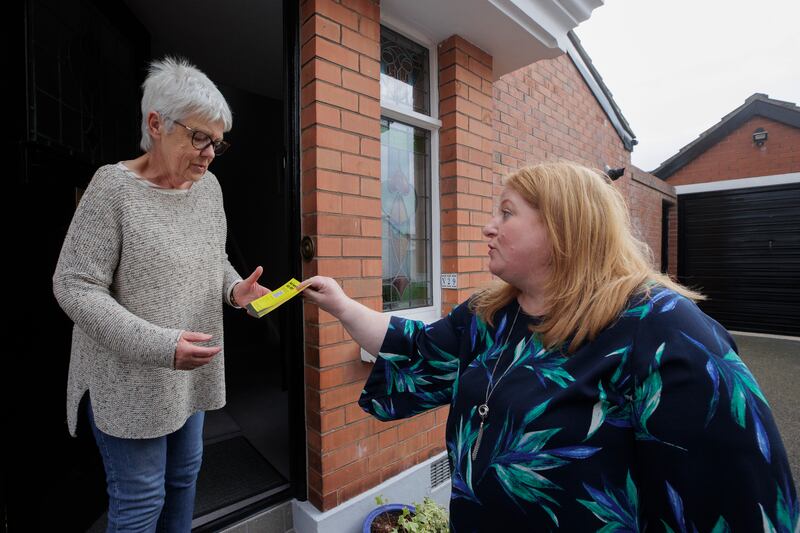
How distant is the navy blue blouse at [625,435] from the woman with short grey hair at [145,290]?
82cm

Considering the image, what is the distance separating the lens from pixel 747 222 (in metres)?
8.57

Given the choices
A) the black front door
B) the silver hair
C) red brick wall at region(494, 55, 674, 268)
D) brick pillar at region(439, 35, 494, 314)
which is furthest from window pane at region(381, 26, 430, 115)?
the silver hair

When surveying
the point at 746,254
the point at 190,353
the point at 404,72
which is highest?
the point at 404,72

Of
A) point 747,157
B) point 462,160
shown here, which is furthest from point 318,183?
point 747,157

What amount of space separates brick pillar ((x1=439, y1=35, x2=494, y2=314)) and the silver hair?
5.74 feet

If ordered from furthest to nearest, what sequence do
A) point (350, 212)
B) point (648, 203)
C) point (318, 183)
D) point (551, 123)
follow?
point (648, 203)
point (551, 123)
point (350, 212)
point (318, 183)

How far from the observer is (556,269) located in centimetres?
111

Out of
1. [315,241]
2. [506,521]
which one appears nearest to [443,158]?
[315,241]

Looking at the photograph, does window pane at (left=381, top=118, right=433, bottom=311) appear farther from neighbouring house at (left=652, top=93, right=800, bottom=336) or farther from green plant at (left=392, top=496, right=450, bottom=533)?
neighbouring house at (left=652, top=93, right=800, bottom=336)

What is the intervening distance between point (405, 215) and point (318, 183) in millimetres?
860

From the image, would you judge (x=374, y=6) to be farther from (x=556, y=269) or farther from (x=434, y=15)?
(x=556, y=269)

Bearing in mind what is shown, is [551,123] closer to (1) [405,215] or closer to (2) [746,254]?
(1) [405,215]

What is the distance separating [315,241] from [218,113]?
31.2 inches

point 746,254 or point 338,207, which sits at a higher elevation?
point 338,207
